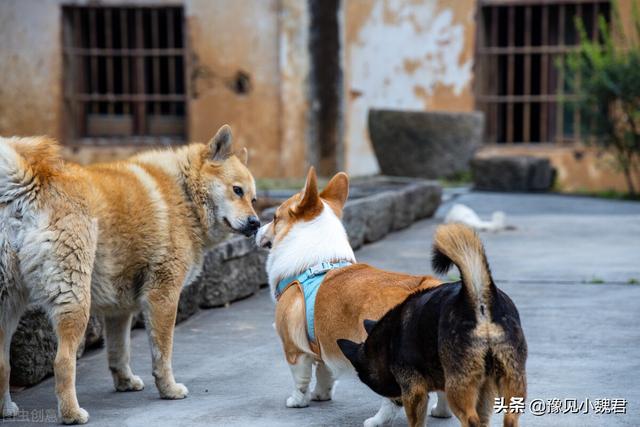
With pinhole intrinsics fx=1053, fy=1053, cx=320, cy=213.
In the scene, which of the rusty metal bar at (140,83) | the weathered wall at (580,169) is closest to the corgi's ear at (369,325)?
the weathered wall at (580,169)

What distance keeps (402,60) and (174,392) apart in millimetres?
11645

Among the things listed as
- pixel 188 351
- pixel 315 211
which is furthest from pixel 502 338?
pixel 188 351

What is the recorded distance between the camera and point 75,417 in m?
4.21

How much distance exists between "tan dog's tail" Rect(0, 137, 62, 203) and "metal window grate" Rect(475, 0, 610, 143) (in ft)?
38.1

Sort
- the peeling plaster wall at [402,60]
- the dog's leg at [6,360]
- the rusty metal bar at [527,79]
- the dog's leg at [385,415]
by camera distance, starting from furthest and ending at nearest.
→ the peeling plaster wall at [402,60], the rusty metal bar at [527,79], the dog's leg at [6,360], the dog's leg at [385,415]

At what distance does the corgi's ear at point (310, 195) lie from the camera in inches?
180

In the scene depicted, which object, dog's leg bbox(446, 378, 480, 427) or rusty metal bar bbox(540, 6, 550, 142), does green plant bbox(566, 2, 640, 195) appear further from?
dog's leg bbox(446, 378, 480, 427)

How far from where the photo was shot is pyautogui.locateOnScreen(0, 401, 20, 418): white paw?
14.3 feet

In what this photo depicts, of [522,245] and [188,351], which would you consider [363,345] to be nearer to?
[188,351]

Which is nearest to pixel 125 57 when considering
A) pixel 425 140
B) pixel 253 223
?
pixel 425 140

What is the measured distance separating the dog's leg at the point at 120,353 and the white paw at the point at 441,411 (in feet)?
4.71

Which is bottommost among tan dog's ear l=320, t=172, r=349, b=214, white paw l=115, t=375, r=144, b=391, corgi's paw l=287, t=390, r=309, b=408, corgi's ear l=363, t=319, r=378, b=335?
white paw l=115, t=375, r=144, b=391

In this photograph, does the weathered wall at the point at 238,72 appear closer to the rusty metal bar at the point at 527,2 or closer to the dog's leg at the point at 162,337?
the rusty metal bar at the point at 527,2

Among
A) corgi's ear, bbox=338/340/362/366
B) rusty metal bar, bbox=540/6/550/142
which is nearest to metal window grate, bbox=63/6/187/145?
rusty metal bar, bbox=540/6/550/142
